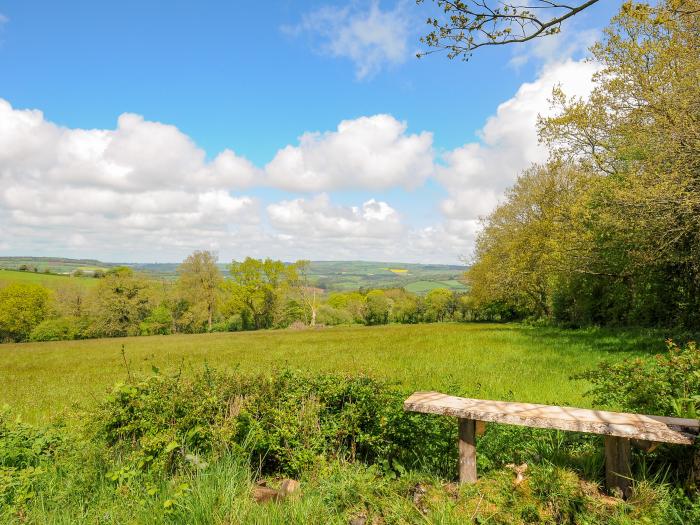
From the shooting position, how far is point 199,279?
60.1 meters

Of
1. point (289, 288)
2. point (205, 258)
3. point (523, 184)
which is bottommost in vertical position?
point (289, 288)

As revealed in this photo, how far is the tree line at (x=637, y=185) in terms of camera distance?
42.9ft

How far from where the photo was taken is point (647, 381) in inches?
199

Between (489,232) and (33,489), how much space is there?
3912 centimetres

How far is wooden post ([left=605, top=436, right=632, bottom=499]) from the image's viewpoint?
12.9 feet

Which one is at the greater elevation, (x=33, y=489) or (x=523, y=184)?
(x=523, y=184)

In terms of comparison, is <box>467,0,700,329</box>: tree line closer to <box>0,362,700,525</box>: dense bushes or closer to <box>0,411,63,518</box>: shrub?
<box>0,362,700,525</box>: dense bushes

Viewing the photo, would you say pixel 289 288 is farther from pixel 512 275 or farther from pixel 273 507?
pixel 273 507

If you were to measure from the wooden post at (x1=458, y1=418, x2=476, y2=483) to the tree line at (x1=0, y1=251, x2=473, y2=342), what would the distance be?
5682 centimetres

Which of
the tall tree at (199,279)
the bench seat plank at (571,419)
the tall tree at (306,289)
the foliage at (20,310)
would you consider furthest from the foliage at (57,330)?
the bench seat plank at (571,419)

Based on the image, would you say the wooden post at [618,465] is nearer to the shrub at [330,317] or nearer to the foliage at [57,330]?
the shrub at [330,317]

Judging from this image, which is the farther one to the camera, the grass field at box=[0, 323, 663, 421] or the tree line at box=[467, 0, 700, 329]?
the tree line at box=[467, 0, 700, 329]

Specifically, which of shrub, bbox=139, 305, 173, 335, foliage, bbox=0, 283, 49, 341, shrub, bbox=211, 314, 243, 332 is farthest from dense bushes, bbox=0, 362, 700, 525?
foliage, bbox=0, 283, 49, 341

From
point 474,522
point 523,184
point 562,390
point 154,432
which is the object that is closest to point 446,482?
point 474,522
